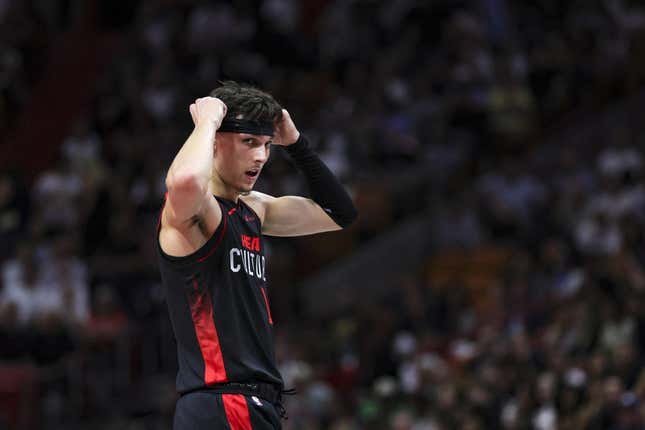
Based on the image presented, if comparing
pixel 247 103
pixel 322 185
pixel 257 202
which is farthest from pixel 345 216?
pixel 247 103

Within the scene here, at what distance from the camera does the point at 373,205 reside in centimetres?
1716

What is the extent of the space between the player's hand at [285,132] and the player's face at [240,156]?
29cm

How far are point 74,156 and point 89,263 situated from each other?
2.78 metres

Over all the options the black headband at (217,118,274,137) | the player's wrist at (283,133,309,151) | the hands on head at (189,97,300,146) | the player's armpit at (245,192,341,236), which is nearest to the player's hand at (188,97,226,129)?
the hands on head at (189,97,300,146)

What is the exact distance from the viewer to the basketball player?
4.87 meters

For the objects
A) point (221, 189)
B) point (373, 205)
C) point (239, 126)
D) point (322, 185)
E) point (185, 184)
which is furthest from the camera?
point (373, 205)

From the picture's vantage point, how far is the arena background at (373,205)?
501 inches

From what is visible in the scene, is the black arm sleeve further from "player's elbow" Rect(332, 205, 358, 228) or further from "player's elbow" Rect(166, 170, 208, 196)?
"player's elbow" Rect(166, 170, 208, 196)

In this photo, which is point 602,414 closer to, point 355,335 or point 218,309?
point 355,335

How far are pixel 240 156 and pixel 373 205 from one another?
12051 mm

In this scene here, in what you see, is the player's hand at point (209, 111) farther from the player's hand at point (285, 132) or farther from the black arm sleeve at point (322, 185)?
the black arm sleeve at point (322, 185)

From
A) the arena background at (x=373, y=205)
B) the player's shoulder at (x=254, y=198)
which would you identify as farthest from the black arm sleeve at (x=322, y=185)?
the arena background at (x=373, y=205)

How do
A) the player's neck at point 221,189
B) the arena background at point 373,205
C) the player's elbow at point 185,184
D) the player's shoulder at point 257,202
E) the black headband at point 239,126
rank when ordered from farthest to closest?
the arena background at point 373,205 → the player's shoulder at point 257,202 → the player's neck at point 221,189 → the black headband at point 239,126 → the player's elbow at point 185,184

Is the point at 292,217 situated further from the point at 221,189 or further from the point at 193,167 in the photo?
the point at 193,167
